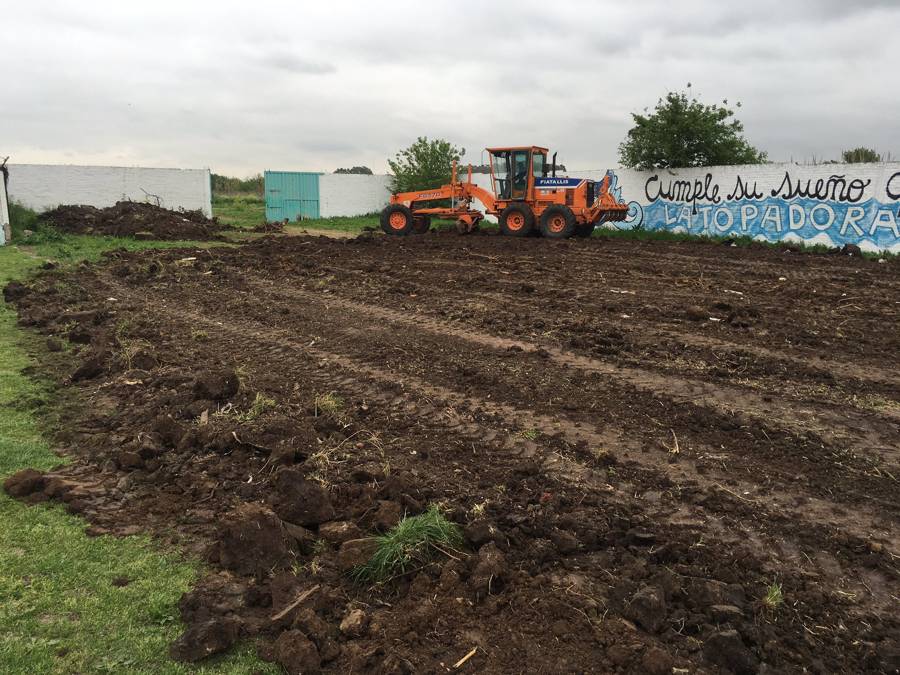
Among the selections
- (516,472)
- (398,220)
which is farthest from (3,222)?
(516,472)

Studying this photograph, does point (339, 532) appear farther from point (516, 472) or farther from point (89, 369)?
point (89, 369)

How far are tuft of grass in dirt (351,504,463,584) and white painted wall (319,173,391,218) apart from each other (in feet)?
102

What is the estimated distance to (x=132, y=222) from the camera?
22766 mm

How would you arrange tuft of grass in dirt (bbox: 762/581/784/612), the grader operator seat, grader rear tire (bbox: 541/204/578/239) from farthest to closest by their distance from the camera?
the grader operator seat → grader rear tire (bbox: 541/204/578/239) → tuft of grass in dirt (bbox: 762/581/784/612)

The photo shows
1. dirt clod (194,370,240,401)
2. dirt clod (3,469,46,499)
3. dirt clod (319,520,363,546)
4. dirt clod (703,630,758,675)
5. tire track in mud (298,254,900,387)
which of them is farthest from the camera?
tire track in mud (298,254,900,387)

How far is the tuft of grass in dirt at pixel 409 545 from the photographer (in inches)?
131

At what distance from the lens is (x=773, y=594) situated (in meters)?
3.09

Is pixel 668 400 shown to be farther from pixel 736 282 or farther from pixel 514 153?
pixel 514 153

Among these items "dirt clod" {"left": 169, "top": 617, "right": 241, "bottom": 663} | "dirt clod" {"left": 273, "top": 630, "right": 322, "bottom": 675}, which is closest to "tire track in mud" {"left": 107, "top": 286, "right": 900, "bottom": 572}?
"dirt clod" {"left": 273, "top": 630, "right": 322, "bottom": 675}

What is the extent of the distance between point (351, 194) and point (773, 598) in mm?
33308

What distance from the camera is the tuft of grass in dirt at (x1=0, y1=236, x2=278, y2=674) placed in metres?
2.74

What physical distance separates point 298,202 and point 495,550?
1226 inches

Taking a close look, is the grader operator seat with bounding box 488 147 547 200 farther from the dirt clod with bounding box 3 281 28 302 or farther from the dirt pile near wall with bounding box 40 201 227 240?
the dirt clod with bounding box 3 281 28 302

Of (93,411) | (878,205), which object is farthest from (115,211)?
(878,205)
